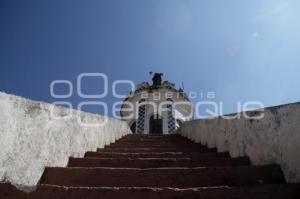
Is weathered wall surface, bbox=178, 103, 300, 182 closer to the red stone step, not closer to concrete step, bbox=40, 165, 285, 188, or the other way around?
concrete step, bbox=40, 165, 285, 188

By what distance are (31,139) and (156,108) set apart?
1835 centimetres

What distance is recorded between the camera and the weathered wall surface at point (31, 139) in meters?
2.28

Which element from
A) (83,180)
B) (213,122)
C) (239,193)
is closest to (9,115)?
(83,180)

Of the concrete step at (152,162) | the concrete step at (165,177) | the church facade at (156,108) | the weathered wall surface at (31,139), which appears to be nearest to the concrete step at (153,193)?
the weathered wall surface at (31,139)

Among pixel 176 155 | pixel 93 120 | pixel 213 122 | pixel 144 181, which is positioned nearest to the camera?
pixel 144 181

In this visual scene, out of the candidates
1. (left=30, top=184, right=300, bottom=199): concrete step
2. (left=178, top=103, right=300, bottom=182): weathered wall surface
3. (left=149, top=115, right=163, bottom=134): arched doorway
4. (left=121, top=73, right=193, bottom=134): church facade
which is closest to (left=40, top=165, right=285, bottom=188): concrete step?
(left=178, top=103, right=300, bottom=182): weathered wall surface

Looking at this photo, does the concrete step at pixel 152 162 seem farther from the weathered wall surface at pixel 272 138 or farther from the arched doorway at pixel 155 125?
the arched doorway at pixel 155 125

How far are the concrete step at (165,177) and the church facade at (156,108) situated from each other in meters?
16.9

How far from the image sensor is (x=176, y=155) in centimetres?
423

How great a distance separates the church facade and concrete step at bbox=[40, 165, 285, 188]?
55.4ft

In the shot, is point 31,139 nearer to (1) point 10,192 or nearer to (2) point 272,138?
(1) point 10,192

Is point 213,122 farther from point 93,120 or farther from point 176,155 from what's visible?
point 93,120

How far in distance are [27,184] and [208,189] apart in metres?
1.45

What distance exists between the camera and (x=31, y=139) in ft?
8.59
